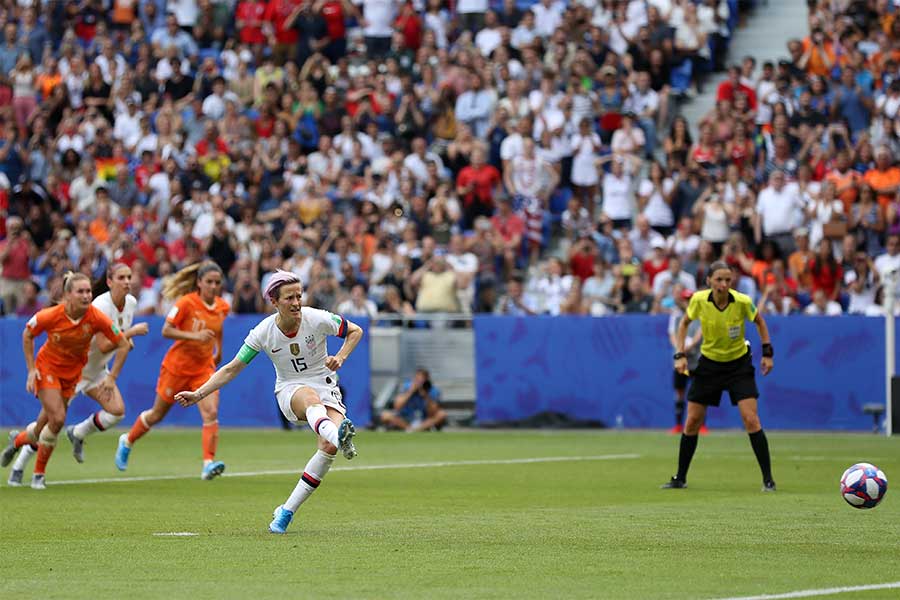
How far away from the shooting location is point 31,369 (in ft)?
56.2

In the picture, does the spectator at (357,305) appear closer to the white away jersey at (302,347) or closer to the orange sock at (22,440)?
the orange sock at (22,440)

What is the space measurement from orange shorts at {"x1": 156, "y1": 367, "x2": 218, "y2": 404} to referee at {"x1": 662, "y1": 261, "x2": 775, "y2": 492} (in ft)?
18.0

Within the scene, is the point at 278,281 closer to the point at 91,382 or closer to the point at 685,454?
the point at 685,454

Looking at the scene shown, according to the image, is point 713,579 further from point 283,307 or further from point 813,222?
point 813,222

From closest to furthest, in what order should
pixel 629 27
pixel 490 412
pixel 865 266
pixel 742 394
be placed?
pixel 742 394 → pixel 865 266 → pixel 490 412 → pixel 629 27

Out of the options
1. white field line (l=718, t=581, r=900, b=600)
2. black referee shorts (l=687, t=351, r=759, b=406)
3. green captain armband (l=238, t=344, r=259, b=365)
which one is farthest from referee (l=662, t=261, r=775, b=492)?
white field line (l=718, t=581, r=900, b=600)

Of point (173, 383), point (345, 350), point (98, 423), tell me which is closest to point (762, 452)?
Answer: point (345, 350)

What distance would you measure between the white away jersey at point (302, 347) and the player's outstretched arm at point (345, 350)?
0.12 meters

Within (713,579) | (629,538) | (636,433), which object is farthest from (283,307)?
(636,433)

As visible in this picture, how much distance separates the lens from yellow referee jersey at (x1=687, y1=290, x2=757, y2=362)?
→ 17000 millimetres

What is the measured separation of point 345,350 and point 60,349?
17.6 feet

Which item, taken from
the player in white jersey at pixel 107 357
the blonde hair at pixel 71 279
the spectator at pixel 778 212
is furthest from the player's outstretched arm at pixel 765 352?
the spectator at pixel 778 212

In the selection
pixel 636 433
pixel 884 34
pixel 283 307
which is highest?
pixel 884 34

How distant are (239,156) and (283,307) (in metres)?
20.3
